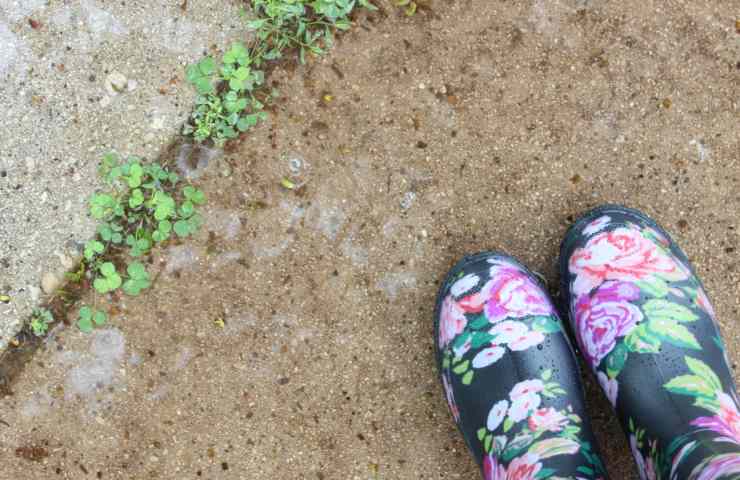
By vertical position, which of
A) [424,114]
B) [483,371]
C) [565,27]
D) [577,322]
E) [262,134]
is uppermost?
[565,27]

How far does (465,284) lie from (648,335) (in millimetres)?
464

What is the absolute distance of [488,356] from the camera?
5.60ft

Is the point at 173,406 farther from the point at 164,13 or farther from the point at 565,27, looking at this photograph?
the point at 565,27

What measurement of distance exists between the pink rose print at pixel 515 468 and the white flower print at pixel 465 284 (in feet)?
1.36

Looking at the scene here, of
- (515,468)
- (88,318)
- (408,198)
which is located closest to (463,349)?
(515,468)

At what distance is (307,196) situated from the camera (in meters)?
1.78

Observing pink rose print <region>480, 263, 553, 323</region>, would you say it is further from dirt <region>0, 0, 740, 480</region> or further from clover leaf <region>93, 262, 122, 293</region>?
clover leaf <region>93, 262, 122, 293</region>

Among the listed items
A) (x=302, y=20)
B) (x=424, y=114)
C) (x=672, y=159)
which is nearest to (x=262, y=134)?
(x=302, y=20)

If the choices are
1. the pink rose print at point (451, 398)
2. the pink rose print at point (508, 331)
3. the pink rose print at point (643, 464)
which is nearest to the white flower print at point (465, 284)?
the pink rose print at point (508, 331)

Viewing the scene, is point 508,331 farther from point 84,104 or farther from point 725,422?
point 84,104

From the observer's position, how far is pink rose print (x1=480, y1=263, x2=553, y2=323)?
67.4 inches

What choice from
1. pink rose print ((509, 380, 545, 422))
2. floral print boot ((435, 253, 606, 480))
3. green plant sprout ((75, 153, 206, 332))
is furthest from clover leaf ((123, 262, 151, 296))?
pink rose print ((509, 380, 545, 422))

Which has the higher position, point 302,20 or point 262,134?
point 302,20

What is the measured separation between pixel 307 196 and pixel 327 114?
0.74 ft
